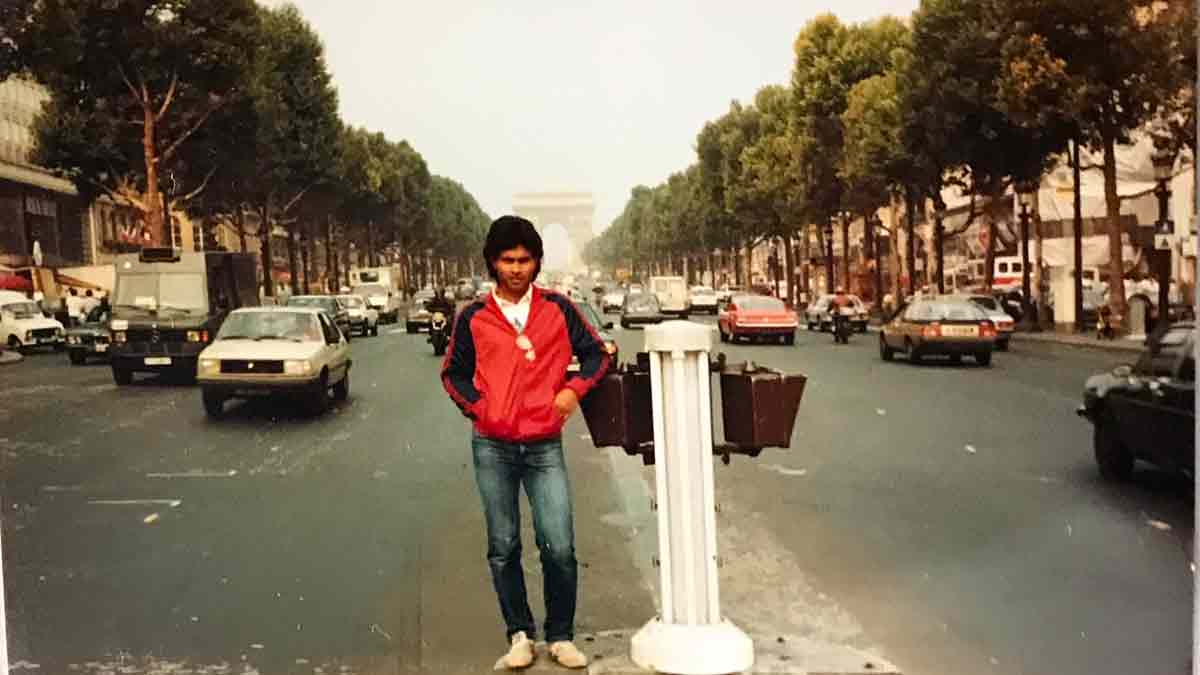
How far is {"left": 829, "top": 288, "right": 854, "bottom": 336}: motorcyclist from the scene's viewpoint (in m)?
14.0

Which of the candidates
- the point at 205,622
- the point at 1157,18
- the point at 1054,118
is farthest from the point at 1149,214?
the point at 205,622

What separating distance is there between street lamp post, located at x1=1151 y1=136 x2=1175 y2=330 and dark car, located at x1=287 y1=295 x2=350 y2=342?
23.6 feet

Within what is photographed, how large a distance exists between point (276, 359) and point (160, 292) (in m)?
2.67

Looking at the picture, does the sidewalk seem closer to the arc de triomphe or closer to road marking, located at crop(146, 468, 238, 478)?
the arc de triomphe

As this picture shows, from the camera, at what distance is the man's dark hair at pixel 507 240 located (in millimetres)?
4441

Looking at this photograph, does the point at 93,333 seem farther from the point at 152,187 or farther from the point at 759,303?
the point at 759,303

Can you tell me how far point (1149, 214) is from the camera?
12.7m

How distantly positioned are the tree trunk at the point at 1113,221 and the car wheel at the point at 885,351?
12.8 ft

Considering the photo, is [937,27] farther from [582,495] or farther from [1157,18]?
[582,495]

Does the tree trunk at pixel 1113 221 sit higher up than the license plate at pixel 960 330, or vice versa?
the tree trunk at pixel 1113 221

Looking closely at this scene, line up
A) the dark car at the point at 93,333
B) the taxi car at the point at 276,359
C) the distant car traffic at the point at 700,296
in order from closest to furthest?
the dark car at the point at 93,333, the taxi car at the point at 276,359, the distant car traffic at the point at 700,296

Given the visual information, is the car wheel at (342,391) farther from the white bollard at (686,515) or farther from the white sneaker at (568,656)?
the white bollard at (686,515)

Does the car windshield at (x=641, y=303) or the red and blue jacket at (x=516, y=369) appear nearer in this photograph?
the red and blue jacket at (x=516, y=369)

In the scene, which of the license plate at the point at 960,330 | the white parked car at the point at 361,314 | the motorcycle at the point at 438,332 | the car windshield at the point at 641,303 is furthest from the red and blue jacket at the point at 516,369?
the license plate at the point at 960,330
